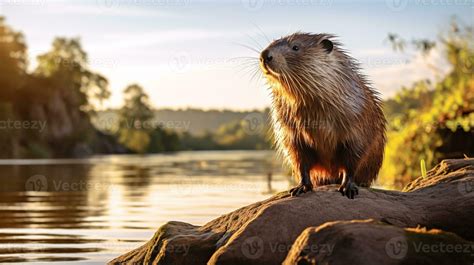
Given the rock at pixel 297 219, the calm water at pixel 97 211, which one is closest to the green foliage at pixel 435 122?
the calm water at pixel 97 211

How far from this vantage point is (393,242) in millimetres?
5926

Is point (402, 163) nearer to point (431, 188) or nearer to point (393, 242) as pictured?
point (431, 188)

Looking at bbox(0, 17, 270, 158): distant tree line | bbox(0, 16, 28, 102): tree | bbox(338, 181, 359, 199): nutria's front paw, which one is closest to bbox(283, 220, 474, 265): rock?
bbox(338, 181, 359, 199): nutria's front paw

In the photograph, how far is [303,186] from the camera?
7.68 metres

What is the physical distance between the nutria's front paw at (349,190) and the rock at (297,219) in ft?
0.19

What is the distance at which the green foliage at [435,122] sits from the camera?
54.7ft

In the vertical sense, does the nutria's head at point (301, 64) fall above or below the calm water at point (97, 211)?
above

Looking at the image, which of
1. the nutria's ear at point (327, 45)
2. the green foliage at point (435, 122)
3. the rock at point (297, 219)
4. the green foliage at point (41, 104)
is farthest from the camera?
the green foliage at point (41, 104)

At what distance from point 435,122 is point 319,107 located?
32.6 ft

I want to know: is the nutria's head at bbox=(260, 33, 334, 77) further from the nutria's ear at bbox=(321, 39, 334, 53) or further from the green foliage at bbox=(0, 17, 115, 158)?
the green foliage at bbox=(0, 17, 115, 158)

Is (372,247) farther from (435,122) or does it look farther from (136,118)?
(136,118)

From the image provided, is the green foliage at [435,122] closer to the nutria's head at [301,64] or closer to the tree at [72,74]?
the nutria's head at [301,64]

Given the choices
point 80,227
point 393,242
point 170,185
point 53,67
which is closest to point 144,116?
point 53,67

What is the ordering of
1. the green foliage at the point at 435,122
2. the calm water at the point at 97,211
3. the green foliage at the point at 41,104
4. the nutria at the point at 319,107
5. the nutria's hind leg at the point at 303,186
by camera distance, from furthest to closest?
the green foliage at the point at 41,104 → the green foliage at the point at 435,122 → the calm water at the point at 97,211 → the nutria at the point at 319,107 → the nutria's hind leg at the point at 303,186
